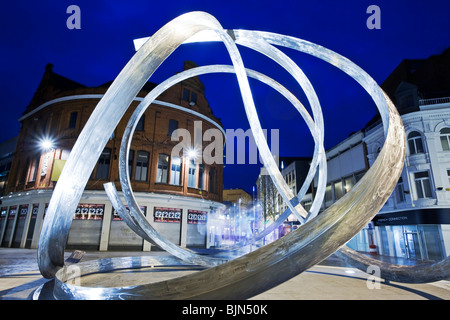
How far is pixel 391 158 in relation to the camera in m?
4.60

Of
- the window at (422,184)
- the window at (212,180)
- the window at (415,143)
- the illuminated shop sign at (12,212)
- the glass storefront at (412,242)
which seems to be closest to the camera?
the glass storefront at (412,242)

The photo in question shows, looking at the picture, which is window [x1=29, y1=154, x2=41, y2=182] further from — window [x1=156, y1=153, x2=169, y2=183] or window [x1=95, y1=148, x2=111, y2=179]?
window [x1=156, y1=153, x2=169, y2=183]

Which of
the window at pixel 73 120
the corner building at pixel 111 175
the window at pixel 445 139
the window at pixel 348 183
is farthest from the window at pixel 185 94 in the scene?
the window at pixel 445 139

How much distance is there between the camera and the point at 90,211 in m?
21.8

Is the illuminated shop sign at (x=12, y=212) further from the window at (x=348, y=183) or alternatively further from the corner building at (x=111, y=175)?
the window at (x=348, y=183)

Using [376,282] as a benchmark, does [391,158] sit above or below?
above

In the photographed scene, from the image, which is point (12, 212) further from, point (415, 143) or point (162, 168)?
point (415, 143)

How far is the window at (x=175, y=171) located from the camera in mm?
24969

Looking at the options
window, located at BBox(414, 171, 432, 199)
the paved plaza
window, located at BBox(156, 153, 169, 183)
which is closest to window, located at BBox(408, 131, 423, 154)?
window, located at BBox(414, 171, 432, 199)

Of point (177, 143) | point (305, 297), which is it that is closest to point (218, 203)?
point (177, 143)

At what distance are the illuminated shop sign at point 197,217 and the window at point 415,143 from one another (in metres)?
19.5

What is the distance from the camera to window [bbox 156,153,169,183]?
24344 millimetres

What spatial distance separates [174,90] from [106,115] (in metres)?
22.0
